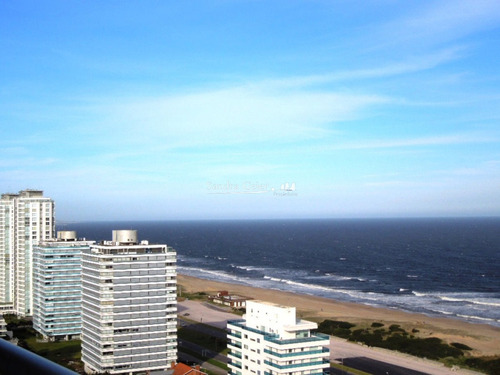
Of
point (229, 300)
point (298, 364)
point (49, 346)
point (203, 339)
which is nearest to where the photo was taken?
point (298, 364)

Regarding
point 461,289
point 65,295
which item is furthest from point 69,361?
point 461,289

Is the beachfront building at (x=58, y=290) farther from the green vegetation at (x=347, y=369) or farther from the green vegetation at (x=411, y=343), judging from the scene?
the green vegetation at (x=347, y=369)

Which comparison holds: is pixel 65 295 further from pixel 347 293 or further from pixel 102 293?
pixel 347 293

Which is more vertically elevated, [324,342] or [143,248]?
[143,248]

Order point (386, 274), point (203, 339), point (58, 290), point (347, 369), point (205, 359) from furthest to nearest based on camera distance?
1. point (386, 274)
2. point (58, 290)
3. point (203, 339)
4. point (205, 359)
5. point (347, 369)

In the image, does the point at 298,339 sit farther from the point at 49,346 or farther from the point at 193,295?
the point at 193,295

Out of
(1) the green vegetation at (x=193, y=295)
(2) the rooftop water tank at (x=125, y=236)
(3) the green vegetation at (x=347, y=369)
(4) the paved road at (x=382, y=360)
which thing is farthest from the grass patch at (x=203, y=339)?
(1) the green vegetation at (x=193, y=295)

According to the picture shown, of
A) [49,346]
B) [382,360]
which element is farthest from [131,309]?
[382,360]
